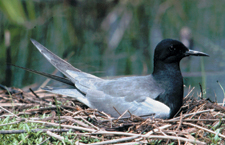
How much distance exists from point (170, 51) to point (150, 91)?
0.59 m

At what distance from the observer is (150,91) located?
3.54m

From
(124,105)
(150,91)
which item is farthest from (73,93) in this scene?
(150,91)

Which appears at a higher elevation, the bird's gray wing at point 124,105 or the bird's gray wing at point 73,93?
the bird's gray wing at point 73,93

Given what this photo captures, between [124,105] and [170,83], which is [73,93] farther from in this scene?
[170,83]

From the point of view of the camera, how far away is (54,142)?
2.79 m

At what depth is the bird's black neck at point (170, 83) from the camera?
3.48 m

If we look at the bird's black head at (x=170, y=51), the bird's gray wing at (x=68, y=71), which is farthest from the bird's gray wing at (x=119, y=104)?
the bird's black head at (x=170, y=51)

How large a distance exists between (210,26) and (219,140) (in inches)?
239

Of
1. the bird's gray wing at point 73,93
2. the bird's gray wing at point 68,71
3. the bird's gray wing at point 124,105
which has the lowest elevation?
the bird's gray wing at point 124,105

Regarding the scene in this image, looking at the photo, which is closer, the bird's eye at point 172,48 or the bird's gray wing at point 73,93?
the bird's eye at point 172,48

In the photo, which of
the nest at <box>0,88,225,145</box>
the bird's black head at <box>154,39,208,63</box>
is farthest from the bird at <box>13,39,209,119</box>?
the nest at <box>0,88,225,145</box>

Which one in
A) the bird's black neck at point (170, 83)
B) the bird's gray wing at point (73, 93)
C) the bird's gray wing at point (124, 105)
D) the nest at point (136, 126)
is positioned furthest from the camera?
the bird's gray wing at point (73, 93)

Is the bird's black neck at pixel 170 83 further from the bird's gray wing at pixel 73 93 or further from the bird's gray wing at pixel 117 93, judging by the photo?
the bird's gray wing at pixel 73 93

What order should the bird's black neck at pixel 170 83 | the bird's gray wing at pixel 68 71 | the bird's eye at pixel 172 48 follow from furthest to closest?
the bird's gray wing at pixel 68 71
the bird's eye at pixel 172 48
the bird's black neck at pixel 170 83
